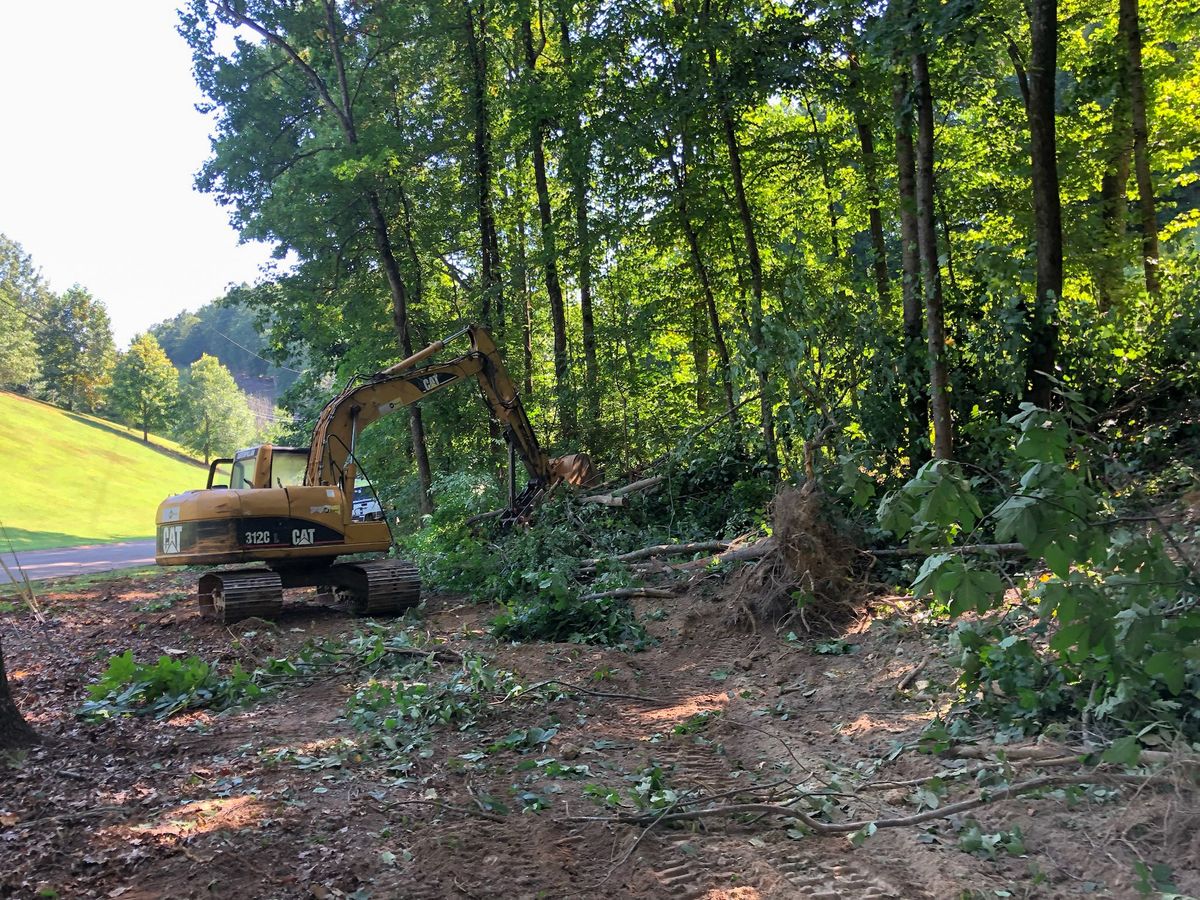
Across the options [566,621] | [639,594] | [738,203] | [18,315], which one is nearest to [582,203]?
[738,203]

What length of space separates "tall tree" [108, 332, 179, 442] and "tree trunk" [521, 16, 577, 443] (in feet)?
182

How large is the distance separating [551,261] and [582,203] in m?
1.36

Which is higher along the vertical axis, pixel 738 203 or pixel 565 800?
pixel 738 203

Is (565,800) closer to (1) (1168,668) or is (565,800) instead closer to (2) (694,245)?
(1) (1168,668)

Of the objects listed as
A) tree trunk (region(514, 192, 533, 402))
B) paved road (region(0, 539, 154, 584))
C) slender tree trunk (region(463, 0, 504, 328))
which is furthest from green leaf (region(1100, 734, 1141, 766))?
paved road (region(0, 539, 154, 584))

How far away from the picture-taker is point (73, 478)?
148 ft

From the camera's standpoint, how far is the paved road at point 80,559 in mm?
19766

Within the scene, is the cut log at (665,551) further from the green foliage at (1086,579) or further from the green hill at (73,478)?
the green hill at (73,478)

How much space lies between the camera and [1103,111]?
1556cm

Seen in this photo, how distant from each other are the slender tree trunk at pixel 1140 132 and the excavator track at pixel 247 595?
1306cm

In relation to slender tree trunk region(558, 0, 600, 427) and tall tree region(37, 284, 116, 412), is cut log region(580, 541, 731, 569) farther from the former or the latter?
tall tree region(37, 284, 116, 412)

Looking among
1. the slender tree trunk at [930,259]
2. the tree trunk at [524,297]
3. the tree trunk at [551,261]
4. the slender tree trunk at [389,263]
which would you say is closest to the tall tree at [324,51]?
the slender tree trunk at [389,263]

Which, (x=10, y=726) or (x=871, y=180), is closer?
(x=10, y=726)

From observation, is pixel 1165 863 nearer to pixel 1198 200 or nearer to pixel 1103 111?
pixel 1103 111
